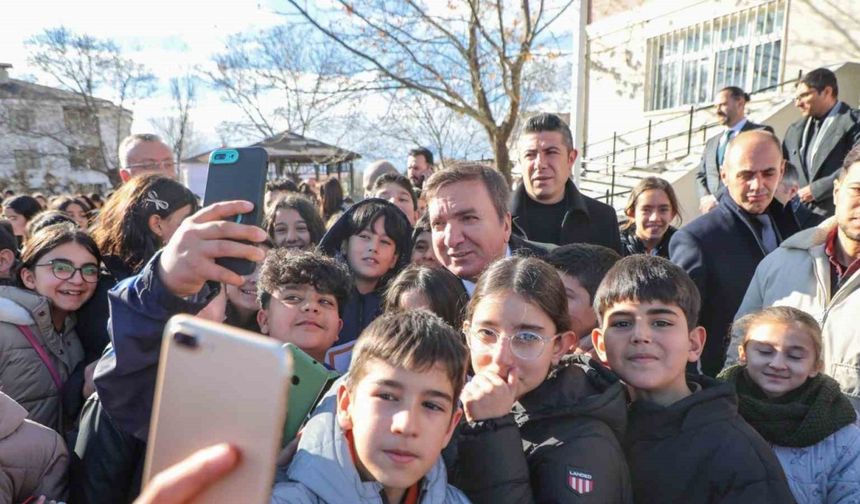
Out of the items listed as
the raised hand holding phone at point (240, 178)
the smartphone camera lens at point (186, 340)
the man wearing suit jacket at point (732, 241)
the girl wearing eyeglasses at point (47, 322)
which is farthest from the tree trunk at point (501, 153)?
the smartphone camera lens at point (186, 340)

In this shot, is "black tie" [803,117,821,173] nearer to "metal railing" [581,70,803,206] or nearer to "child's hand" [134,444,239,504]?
"child's hand" [134,444,239,504]

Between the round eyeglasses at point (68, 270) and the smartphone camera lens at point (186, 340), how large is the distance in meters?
2.33

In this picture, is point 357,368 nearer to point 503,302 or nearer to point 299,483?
point 299,483

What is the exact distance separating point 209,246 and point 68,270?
198 centimetres

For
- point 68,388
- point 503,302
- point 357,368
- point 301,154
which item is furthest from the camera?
point 301,154

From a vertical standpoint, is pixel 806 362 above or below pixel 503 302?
below

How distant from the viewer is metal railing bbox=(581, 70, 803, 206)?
14602mm

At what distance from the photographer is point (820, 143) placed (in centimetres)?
602

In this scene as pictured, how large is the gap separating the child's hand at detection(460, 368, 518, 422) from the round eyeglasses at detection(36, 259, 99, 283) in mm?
2144

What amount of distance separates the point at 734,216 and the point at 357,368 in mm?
2664

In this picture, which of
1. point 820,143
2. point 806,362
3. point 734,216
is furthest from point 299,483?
point 820,143

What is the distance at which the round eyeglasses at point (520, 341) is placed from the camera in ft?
6.22

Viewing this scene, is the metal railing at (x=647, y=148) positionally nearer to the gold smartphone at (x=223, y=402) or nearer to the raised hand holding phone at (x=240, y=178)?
the raised hand holding phone at (x=240, y=178)

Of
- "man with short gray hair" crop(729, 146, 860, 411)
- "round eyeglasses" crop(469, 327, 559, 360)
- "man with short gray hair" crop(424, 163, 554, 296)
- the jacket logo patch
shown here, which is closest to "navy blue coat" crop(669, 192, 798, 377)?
"man with short gray hair" crop(729, 146, 860, 411)
